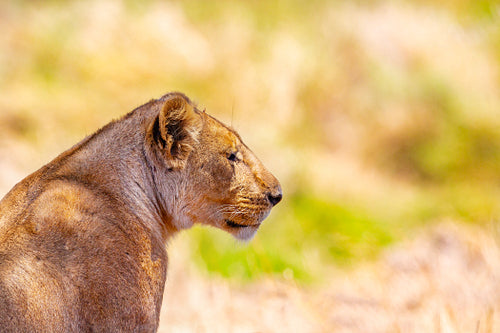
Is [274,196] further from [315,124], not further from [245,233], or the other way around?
[315,124]

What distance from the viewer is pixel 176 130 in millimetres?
3791

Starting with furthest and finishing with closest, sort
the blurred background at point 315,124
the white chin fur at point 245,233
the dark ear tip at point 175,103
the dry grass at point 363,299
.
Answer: the blurred background at point 315,124
the dry grass at point 363,299
the white chin fur at point 245,233
the dark ear tip at point 175,103

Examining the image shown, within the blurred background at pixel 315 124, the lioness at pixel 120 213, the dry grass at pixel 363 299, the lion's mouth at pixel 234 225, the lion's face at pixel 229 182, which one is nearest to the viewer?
the lioness at pixel 120 213

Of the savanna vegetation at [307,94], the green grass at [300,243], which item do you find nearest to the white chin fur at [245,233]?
the green grass at [300,243]

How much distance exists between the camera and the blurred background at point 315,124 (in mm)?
7793

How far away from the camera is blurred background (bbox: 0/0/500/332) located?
7793 millimetres

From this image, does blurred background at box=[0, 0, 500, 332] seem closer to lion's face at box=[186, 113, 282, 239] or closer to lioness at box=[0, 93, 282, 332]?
lion's face at box=[186, 113, 282, 239]

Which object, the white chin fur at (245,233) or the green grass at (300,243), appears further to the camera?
the green grass at (300,243)

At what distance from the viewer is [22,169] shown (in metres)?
9.20

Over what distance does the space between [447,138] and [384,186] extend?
2.02 metres

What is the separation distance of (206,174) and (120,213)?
2.00ft

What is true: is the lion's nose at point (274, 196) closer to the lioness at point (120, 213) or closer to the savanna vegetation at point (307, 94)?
the lioness at point (120, 213)

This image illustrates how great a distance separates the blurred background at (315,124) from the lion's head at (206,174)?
255 centimetres

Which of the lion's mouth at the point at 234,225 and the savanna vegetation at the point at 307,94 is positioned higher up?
the savanna vegetation at the point at 307,94
